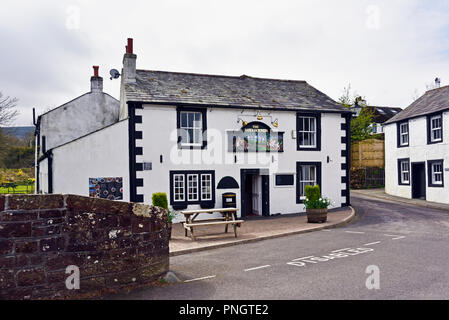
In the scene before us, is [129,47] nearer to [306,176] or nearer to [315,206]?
[306,176]

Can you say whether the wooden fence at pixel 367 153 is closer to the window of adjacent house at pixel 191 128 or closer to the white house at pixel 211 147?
the white house at pixel 211 147

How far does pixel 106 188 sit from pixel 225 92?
279 inches

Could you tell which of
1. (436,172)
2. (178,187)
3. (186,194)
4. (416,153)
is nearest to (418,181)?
(416,153)

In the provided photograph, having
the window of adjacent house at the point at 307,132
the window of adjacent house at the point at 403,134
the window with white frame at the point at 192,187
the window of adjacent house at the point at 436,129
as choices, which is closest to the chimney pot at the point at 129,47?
the window with white frame at the point at 192,187

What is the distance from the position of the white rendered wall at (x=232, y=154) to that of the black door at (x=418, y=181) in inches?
279

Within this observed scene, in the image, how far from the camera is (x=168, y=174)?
1647cm

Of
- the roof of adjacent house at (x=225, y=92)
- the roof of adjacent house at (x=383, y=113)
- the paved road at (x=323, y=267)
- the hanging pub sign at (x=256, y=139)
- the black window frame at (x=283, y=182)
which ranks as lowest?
the paved road at (x=323, y=267)

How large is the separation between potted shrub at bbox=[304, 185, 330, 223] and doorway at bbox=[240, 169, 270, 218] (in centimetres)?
297

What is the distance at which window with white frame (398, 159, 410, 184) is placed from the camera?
24.9m

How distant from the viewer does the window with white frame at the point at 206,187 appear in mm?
16969

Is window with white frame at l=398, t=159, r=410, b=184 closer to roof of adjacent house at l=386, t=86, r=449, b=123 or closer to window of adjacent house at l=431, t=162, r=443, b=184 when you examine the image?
window of adjacent house at l=431, t=162, r=443, b=184

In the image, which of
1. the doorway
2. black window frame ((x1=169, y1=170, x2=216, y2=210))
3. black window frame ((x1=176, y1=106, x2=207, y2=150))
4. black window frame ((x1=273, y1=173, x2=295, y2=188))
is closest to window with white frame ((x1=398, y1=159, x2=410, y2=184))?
black window frame ((x1=273, y1=173, x2=295, y2=188))

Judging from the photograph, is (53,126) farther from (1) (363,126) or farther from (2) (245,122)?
(1) (363,126)
